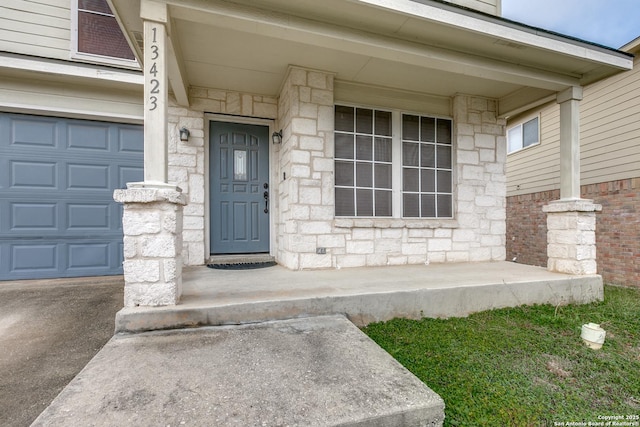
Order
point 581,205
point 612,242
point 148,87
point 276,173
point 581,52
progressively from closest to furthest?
point 148,87, point 581,52, point 581,205, point 276,173, point 612,242

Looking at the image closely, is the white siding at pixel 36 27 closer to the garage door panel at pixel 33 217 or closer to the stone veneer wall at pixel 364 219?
the garage door panel at pixel 33 217

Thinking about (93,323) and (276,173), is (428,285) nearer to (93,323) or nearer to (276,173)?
(276,173)

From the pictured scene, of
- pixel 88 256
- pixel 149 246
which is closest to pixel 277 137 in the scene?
pixel 149 246

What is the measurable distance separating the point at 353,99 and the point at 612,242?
202 inches

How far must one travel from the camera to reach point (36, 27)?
368cm

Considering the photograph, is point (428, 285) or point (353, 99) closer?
point (428, 285)

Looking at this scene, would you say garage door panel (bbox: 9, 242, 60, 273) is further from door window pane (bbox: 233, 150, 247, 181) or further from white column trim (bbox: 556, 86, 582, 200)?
white column trim (bbox: 556, 86, 582, 200)

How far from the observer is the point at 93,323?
2.41 meters

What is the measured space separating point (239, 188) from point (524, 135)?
277 inches

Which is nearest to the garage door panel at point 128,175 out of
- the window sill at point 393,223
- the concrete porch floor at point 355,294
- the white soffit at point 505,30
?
the concrete porch floor at point 355,294

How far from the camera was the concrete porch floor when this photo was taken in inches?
81.4

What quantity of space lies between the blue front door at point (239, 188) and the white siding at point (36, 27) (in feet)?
7.18

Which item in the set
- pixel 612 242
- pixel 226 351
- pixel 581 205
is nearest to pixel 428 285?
pixel 226 351

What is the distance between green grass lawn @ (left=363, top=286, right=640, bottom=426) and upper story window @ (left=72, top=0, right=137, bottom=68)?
4.65 m
